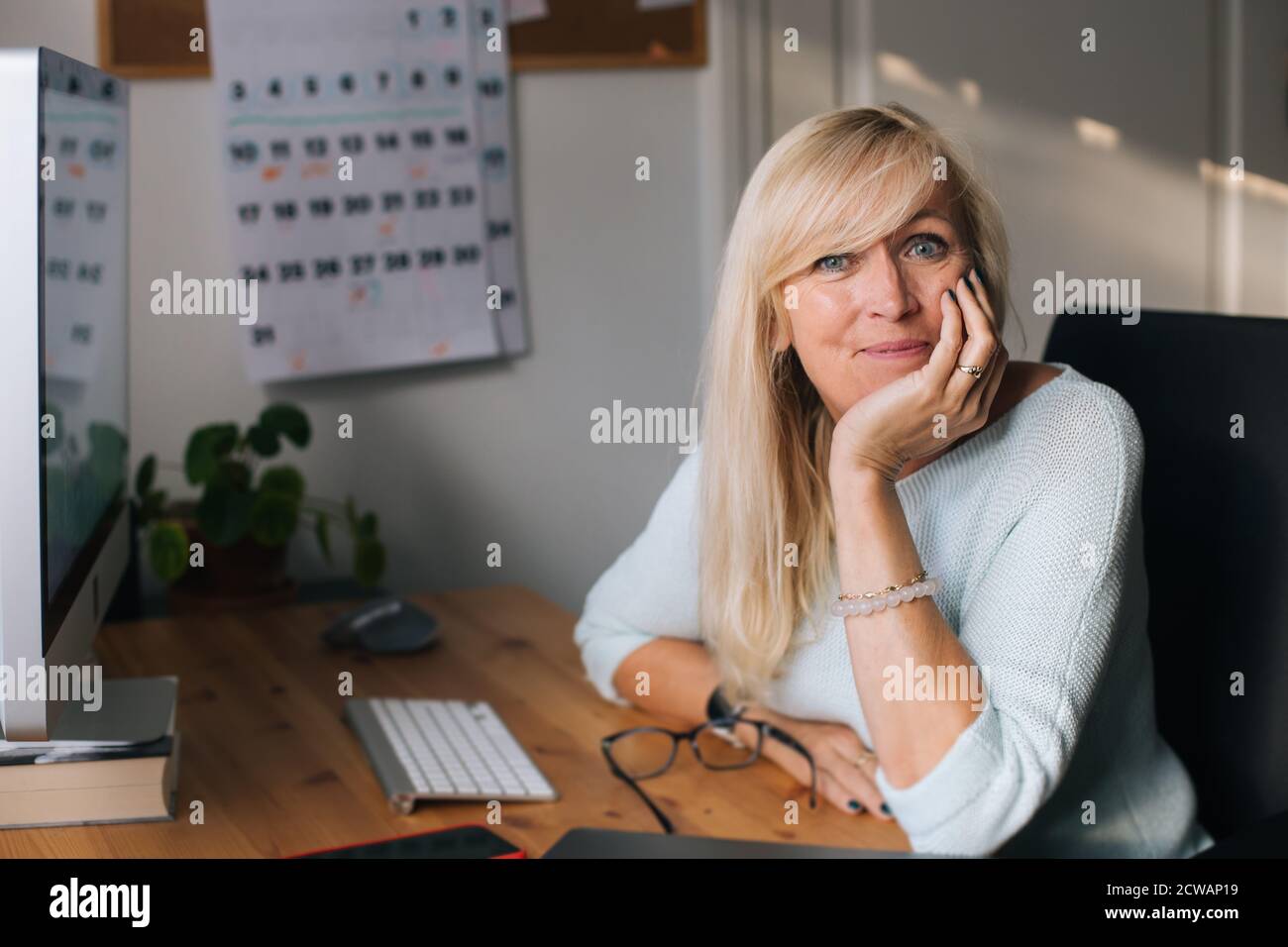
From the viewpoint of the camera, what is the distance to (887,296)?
0.93 m

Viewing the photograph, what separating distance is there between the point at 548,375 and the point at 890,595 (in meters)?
1.20

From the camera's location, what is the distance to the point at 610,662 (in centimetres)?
124

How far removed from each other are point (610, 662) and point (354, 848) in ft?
1.27

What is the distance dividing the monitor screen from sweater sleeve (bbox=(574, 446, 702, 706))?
1.51 feet

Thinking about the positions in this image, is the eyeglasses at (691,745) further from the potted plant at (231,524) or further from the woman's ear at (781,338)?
the potted plant at (231,524)

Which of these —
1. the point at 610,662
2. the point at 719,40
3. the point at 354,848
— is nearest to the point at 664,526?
the point at 610,662

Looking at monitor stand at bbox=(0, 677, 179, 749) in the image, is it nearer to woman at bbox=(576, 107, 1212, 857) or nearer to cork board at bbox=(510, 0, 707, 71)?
woman at bbox=(576, 107, 1212, 857)

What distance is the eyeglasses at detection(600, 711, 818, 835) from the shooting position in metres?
1.08

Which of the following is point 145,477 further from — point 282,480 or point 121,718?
point 121,718

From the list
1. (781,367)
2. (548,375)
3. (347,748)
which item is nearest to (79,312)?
(347,748)

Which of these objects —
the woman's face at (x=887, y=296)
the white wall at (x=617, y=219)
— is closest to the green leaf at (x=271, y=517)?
the white wall at (x=617, y=219)

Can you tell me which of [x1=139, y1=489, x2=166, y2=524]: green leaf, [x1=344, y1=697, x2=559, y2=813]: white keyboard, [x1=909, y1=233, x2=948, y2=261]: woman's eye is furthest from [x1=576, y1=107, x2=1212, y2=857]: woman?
[x1=139, y1=489, x2=166, y2=524]: green leaf

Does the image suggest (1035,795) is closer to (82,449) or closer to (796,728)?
(796,728)

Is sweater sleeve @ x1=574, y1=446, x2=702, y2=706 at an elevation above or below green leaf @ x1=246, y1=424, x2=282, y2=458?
below
